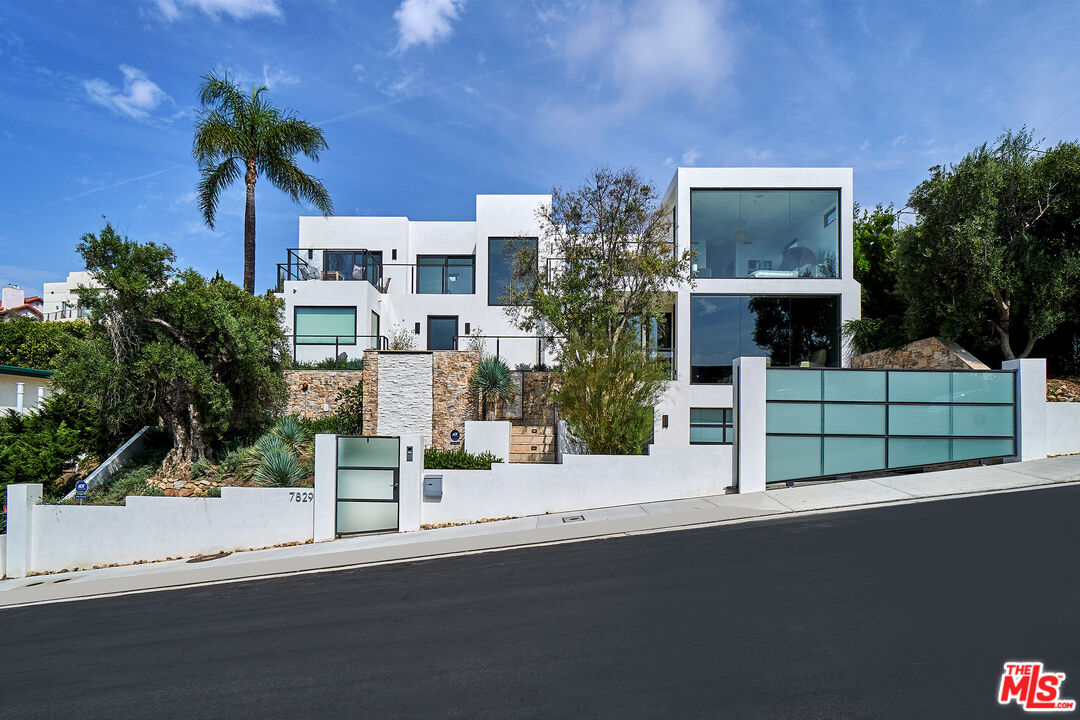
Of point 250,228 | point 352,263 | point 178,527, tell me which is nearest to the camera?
point 178,527

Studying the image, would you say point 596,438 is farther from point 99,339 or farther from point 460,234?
point 460,234

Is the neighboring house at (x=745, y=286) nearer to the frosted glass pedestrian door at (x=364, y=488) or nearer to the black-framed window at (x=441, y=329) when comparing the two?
the black-framed window at (x=441, y=329)

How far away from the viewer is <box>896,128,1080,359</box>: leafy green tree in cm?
1469

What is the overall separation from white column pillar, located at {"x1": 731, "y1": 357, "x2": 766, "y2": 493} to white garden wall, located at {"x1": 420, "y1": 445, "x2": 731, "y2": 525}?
97cm

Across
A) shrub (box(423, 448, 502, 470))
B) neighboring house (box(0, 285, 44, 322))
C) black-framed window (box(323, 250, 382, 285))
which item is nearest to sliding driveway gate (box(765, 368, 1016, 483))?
shrub (box(423, 448, 502, 470))

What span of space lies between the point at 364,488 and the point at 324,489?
821 millimetres

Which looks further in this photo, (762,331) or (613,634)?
(762,331)

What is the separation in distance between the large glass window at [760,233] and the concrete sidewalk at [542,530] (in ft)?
29.4

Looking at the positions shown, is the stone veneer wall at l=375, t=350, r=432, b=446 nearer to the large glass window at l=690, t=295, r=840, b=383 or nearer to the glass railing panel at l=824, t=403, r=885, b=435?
the large glass window at l=690, t=295, r=840, b=383

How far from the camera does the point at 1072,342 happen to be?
16.0 meters

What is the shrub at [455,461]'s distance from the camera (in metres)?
14.1

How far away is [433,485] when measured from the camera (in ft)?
42.7

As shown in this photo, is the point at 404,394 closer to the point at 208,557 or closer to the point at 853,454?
the point at 208,557

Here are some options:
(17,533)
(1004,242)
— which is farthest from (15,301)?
(1004,242)
